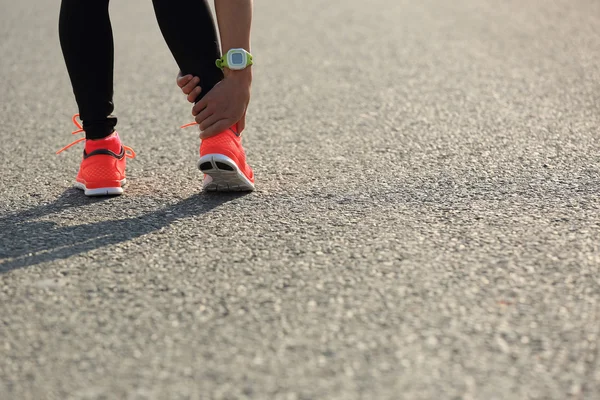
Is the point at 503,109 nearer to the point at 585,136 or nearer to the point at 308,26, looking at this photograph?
the point at 585,136

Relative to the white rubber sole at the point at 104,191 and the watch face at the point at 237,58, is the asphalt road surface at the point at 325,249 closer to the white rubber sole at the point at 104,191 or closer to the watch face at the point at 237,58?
the white rubber sole at the point at 104,191

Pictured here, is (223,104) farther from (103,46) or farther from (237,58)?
(103,46)

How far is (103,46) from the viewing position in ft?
9.52

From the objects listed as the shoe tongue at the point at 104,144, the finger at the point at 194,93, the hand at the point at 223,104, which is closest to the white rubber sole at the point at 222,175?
the hand at the point at 223,104

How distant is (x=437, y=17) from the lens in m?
6.85

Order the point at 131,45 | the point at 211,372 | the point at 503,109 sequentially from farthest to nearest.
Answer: the point at 131,45, the point at 503,109, the point at 211,372

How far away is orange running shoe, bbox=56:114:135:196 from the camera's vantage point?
2898mm

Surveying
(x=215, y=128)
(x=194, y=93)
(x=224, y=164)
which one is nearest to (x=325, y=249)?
(x=224, y=164)

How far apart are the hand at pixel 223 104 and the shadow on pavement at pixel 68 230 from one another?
225 mm

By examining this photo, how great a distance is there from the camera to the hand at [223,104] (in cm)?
282

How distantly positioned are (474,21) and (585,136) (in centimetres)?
330

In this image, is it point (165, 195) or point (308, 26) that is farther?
point (308, 26)

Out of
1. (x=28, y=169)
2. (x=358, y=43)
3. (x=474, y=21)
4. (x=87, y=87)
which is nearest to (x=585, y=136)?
(x=87, y=87)

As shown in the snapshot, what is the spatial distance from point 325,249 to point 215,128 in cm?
69
